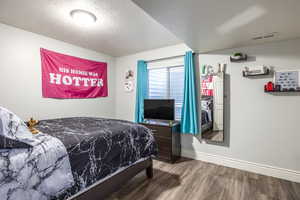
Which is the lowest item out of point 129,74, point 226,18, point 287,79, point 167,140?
point 167,140

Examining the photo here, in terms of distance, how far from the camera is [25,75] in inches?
102

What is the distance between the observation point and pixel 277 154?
7.63 feet

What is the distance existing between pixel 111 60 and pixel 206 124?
2964mm

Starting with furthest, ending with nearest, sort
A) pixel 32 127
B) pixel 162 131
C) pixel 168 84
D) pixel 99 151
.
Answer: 1. pixel 168 84
2. pixel 162 131
3. pixel 32 127
4. pixel 99 151

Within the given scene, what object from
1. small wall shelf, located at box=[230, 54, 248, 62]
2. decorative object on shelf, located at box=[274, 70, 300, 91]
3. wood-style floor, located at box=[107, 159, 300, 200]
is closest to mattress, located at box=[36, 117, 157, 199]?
wood-style floor, located at box=[107, 159, 300, 200]

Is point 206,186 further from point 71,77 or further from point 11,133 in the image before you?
point 71,77

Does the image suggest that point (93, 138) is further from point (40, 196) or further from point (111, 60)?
point (111, 60)

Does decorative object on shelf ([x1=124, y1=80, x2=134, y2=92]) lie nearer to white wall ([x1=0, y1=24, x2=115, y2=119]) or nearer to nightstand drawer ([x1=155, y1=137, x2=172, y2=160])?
white wall ([x1=0, y1=24, x2=115, y2=119])

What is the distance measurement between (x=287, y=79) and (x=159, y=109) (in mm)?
2140

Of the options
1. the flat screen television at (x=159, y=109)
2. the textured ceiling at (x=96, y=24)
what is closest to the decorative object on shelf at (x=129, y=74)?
the textured ceiling at (x=96, y=24)

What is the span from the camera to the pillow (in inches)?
41.7

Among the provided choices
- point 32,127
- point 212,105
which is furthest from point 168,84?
point 32,127

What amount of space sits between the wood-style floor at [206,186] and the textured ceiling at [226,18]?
6.88 feet

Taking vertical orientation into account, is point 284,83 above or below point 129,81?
below
